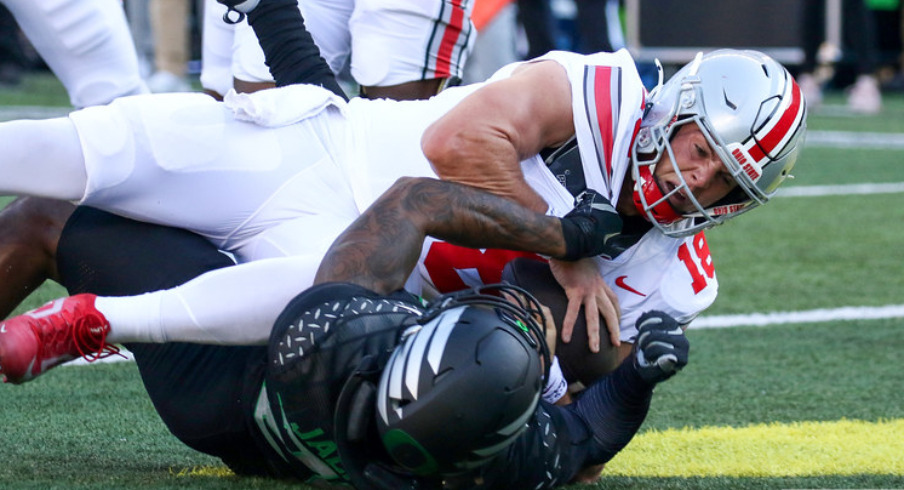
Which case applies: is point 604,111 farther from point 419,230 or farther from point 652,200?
point 419,230

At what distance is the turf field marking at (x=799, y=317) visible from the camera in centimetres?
450

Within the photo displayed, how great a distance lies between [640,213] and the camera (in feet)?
10.6

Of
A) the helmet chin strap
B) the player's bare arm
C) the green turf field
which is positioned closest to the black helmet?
the green turf field

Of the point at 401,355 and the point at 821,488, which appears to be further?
the point at 821,488

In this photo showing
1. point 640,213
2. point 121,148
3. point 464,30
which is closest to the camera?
point 121,148

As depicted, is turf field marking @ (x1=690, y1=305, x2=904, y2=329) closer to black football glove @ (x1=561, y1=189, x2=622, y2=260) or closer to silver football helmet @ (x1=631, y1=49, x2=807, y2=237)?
silver football helmet @ (x1=631, y1=49, x2=807, y2=237)

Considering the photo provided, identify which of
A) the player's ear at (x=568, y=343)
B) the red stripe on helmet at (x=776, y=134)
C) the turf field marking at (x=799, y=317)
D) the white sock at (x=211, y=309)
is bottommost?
the turf field marking at (x=799, y=317)

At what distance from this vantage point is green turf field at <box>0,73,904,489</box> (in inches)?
115

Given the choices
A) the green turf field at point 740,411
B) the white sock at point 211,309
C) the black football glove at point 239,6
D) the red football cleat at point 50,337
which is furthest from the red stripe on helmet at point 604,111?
the red football cleat at point 50,337

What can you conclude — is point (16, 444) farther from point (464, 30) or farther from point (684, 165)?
point (464, 30)

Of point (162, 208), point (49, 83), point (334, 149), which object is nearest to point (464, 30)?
point (334, 149)

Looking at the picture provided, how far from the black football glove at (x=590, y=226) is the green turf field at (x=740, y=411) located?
1.50 feet

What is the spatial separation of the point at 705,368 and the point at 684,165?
979 mm

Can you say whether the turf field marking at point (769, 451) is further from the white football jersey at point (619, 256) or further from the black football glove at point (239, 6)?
the black football glove at point (239, 6)
